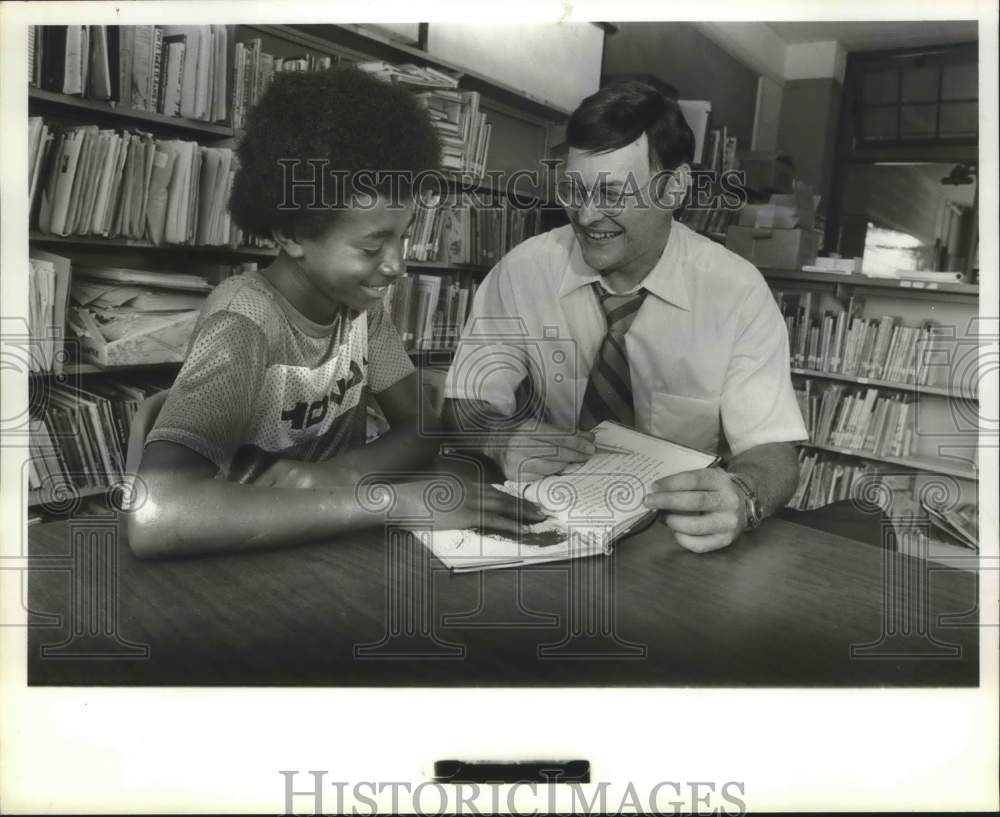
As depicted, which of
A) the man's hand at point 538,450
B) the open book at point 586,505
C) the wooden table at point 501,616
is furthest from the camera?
the man's hand at point 538,450

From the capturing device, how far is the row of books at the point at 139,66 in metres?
1.57

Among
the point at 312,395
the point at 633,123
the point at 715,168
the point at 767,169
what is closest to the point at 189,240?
the point at 312,395

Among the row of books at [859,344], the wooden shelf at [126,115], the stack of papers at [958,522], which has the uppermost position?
the wooden shelf at [126,115]

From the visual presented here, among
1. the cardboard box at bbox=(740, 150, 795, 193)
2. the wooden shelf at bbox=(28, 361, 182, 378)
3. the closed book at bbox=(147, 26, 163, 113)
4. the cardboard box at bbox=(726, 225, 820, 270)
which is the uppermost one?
the closed book at bbox=(147, 26, 163, 113)

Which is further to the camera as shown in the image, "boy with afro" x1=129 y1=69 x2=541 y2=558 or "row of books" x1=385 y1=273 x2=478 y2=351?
"row of books" x1=385 y1=273 x2=478 y2=351

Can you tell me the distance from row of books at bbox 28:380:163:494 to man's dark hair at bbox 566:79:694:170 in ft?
3.12

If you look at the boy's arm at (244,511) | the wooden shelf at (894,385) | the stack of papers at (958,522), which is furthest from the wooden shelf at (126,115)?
the stack of papers at (958,522)

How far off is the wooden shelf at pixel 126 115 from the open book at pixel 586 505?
84cm

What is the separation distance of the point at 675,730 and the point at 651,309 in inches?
32.5

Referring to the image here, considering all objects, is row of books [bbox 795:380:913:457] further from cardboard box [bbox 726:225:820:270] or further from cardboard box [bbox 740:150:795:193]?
cardboard box [bbox 740:150:795:193]

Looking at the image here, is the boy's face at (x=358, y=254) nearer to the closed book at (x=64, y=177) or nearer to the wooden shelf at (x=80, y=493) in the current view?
the closed book at (x=64, y=177)

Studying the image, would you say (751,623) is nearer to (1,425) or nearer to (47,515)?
(47,515)

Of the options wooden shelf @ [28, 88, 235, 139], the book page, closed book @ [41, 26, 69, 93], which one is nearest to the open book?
the book page

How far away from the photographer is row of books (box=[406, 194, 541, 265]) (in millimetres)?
1626
